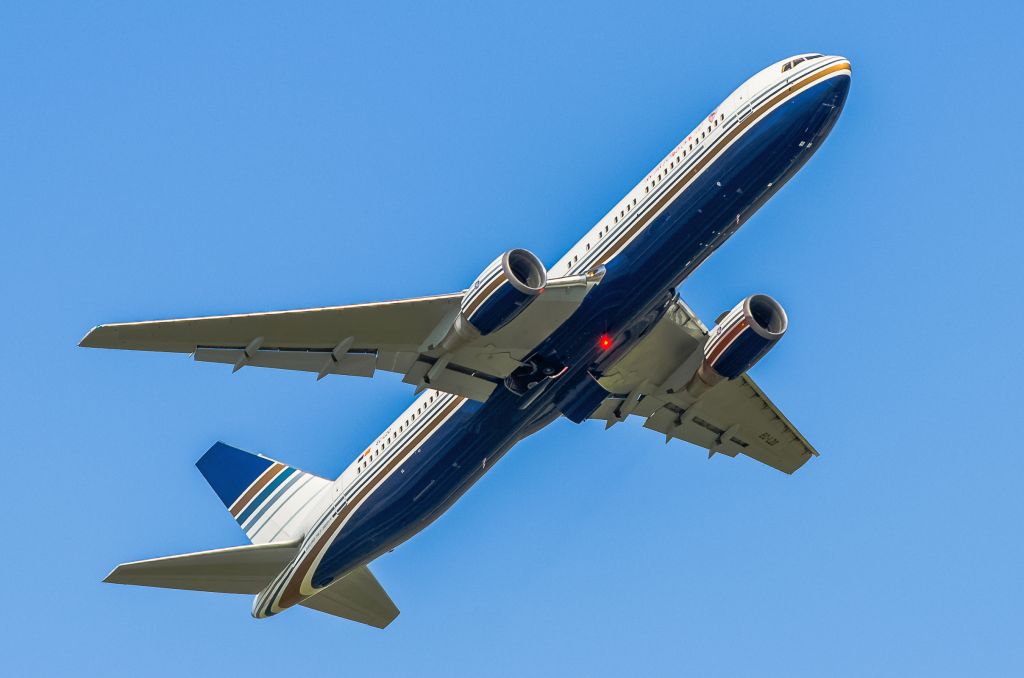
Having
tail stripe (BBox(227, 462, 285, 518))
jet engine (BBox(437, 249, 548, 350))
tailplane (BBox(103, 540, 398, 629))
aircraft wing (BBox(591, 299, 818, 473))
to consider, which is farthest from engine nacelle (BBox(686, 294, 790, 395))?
tail stripe (BBox(227, 462, 285, 518))

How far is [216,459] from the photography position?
4469 centimetres

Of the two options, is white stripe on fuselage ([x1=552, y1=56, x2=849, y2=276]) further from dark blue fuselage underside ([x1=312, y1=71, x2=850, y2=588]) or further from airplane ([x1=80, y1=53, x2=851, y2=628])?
dark blue fuselage underside ([x1=312, y1=71, x2=850, y2=588])

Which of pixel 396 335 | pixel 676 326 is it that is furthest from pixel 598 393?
pixel 396 335

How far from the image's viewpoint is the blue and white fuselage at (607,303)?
34.3 metres

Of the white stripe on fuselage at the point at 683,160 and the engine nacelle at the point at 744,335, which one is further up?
the white stripe on fuselage at the point at 683,160

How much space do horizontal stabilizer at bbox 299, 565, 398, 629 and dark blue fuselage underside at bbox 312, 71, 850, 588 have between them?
8.20ft

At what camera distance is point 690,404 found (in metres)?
42.6

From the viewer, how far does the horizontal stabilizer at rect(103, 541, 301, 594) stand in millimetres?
37562

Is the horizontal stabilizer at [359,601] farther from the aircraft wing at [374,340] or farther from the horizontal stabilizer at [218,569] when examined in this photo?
the aircraft wing at [374,340]

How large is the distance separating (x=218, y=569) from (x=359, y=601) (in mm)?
4792

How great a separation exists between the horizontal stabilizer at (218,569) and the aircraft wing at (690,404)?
32.6ft

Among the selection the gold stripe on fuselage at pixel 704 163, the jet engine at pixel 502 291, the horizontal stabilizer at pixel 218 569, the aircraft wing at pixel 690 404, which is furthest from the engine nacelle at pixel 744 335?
the horizontal stabilizer at pixel 218 569

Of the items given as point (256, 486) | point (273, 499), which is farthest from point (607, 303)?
point (256, 486)

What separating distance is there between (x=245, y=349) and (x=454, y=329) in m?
5.06
